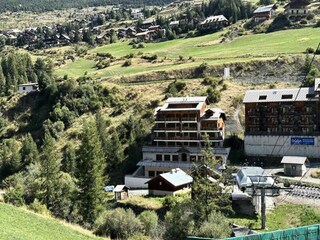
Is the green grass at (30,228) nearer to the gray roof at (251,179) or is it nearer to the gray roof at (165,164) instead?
the gray roof at (251,179)

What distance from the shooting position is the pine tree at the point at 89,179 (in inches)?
1807

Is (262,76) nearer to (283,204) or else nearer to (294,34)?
(294,34)

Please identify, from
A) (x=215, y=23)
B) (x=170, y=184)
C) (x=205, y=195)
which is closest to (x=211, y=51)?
(x=215, y=23)

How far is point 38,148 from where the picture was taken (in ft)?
266

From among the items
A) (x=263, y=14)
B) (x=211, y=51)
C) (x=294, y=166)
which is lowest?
(x=294, y=166)

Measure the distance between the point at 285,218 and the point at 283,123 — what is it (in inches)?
815

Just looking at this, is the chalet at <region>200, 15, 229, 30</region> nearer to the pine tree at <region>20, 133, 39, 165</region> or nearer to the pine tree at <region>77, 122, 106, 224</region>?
the pine tree at <region>20, 133, 39, 165</region>

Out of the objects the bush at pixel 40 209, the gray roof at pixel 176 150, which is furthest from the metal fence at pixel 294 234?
the gray roof at pixel 176 150

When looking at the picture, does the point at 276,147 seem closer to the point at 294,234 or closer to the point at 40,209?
the point at 40,209

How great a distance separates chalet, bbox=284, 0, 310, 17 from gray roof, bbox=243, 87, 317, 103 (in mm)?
61704

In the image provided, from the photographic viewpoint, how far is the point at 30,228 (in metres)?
21.4

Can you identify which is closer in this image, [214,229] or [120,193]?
[214,229]

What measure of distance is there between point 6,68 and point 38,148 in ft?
132

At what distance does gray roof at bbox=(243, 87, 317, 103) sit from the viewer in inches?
2475
